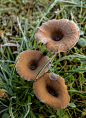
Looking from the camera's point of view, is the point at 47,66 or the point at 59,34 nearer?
the point at 47,66

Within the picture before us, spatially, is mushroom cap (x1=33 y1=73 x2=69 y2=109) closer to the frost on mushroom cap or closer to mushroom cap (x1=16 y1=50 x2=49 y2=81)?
mushroom cap (x1=16 y1=50 x2=49 y2=81)

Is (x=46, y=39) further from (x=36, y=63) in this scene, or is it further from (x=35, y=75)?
(x=35, y=75)

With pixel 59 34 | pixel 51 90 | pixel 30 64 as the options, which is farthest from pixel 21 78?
pixel 59 34

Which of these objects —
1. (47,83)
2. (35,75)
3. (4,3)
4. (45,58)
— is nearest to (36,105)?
(47,83)

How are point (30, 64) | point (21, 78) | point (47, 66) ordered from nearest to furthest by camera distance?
point (47, 66)
point (30, 64)
point (21, 78)

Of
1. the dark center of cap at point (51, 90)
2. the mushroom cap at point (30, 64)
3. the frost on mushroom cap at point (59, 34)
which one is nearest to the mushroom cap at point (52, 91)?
the dark center of cap at point (51, 90)

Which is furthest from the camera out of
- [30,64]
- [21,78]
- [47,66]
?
[21,78]

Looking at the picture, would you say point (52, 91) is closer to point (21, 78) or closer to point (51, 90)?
point (51, 90)
